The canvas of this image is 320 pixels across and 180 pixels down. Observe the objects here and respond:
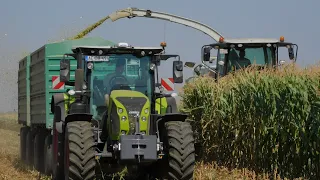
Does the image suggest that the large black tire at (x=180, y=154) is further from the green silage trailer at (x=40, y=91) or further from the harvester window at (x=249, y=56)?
the harvester window at (x=249, y=56)

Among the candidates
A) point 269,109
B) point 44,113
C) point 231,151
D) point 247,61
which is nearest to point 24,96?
point 44,113

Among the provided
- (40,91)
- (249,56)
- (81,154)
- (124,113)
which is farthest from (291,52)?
(81,154)

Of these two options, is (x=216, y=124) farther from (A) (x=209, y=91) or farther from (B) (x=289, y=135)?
(B) (x=289, y=135)

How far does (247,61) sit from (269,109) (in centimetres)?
448

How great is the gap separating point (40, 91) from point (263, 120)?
5846 mm

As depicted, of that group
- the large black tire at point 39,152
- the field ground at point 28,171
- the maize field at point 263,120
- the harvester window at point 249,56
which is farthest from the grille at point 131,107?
the large black tire at point 39,152

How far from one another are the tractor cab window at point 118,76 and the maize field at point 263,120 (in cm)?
198

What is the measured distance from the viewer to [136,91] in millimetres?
10867

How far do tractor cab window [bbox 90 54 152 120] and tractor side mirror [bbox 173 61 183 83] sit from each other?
17.0 inches

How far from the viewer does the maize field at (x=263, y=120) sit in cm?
1059

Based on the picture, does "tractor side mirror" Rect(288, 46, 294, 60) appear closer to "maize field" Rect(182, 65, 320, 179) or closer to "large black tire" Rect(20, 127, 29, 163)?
"maize field" Rect(182, 65, 320, 179)

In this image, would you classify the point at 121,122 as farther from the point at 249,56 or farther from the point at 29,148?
the point at 29,148

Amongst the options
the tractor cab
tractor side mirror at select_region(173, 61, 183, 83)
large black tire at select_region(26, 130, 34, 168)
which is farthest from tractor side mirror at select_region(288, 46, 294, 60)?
large black tire at select_region(26, 130, 34, 168)

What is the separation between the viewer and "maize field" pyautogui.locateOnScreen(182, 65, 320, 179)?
10.6 m
